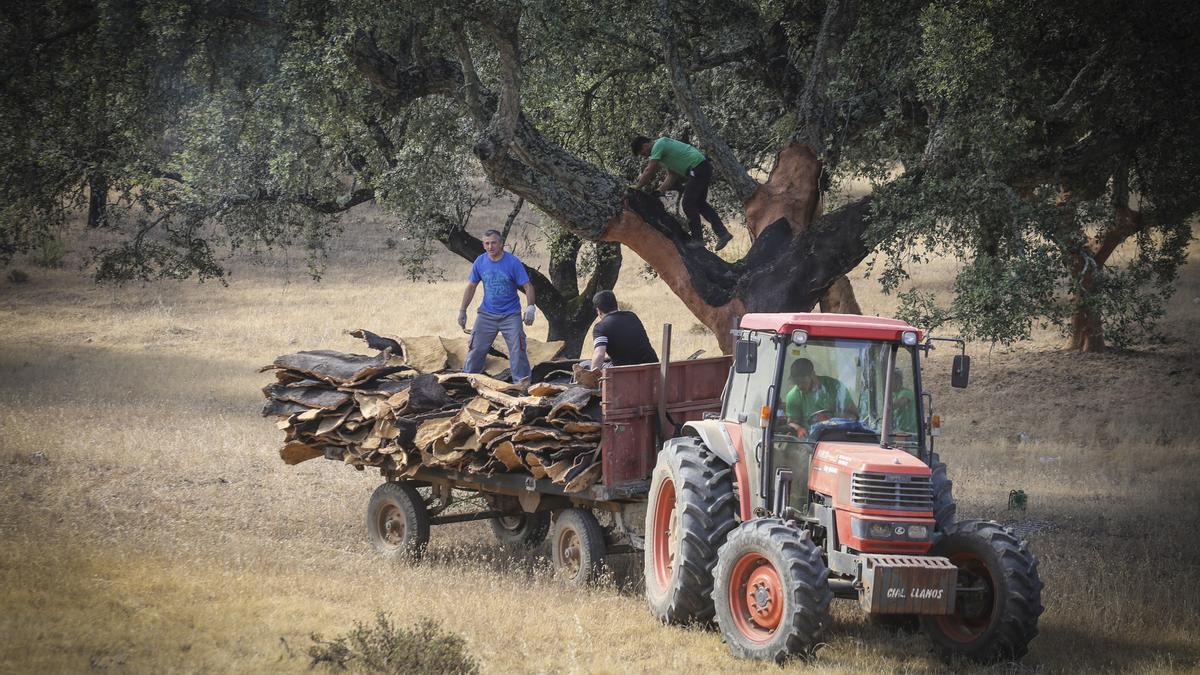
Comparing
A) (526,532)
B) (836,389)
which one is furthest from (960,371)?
(526,532)

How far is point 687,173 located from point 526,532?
4543 mm

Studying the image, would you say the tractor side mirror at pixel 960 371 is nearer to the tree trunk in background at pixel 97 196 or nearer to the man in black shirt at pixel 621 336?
the man in black shirt at pixel 621 336

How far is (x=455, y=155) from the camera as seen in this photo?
1750 cm

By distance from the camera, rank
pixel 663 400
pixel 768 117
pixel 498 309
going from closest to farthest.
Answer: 1. pixel 663 400
2. pixel 498 309
3. pixel 768 117

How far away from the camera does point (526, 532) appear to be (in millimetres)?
12297

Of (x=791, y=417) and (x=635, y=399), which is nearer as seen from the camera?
(x=791, y=417)

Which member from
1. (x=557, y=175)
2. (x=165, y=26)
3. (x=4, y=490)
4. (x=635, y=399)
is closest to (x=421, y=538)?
(x=635, y=399)

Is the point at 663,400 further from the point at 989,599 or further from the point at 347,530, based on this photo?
the point at 347,530

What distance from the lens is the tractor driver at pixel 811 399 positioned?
8.12 m

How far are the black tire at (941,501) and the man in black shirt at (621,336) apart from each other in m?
2.94

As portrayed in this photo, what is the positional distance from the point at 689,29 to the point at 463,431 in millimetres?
7131

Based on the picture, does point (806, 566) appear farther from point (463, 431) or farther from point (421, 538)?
point (421, 538)

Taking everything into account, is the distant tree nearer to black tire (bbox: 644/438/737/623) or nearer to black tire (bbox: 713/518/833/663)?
black tire (bbox: 644/438/737/623)

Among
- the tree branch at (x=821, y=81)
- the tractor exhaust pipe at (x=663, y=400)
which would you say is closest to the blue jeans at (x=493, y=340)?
the tractor exhaust pipe at (x=663, y=400)
